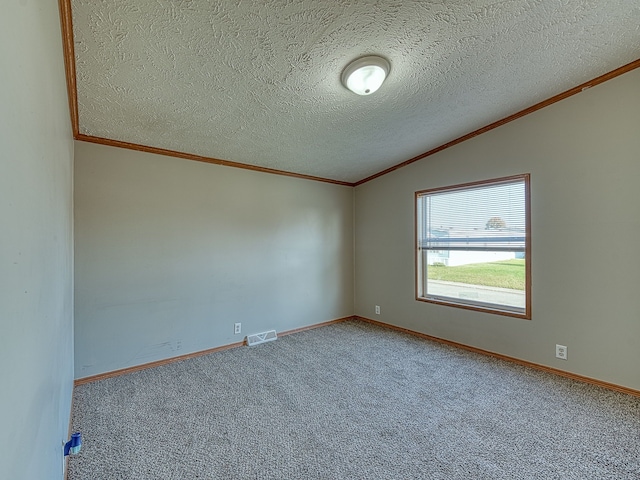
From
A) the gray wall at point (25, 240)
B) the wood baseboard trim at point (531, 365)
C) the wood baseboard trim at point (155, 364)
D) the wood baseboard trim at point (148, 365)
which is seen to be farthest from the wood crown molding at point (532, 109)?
the gray wall at point (25, 240)

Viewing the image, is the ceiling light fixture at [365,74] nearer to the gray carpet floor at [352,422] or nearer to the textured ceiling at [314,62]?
the textured ceiling at [314,62]

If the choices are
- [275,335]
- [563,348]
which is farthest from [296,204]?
[563,348]

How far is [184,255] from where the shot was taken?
310cm

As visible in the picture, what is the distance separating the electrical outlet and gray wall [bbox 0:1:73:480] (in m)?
3.58

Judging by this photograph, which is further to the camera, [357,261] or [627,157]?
[357,261]

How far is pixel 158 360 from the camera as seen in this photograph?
2918 millimetres

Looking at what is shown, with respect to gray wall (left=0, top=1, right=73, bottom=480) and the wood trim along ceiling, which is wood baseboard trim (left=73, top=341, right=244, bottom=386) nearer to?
the wood trim along ceiling

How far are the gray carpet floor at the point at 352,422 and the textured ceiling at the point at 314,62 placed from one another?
223 cm

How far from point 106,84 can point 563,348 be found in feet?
13.9

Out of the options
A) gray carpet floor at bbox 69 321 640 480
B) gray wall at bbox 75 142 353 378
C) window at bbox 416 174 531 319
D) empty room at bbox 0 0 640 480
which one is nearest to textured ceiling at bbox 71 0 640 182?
empty room at bbox 0 0 640 480

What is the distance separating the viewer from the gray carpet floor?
164cm

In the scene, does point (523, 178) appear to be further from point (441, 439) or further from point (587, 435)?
point (441, 439)

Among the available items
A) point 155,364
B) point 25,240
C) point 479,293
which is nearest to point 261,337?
point 155,364

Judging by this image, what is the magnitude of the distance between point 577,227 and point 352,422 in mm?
2560
